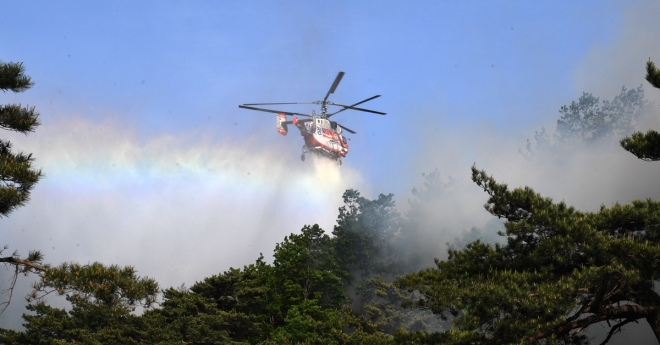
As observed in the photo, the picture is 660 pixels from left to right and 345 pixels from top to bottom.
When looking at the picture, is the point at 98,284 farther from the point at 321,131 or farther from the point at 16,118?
the point at 321,131

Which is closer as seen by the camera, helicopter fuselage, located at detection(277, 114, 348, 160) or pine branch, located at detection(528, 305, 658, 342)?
pine branch, located at detection(528, 305, 658, 342)

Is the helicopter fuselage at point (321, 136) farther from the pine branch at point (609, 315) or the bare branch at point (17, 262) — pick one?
the bare branch at point (17, 262)

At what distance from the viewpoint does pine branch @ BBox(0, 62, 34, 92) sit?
493 inches

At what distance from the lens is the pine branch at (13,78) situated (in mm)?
12531

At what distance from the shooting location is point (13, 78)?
1261 centimetres

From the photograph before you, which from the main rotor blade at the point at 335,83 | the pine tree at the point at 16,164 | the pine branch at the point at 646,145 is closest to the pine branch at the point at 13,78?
the pine tree at the point at 16,164

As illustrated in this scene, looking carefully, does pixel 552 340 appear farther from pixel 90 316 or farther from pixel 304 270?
pixel 304 270

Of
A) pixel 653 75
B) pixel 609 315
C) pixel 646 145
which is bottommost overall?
pixel 609 315

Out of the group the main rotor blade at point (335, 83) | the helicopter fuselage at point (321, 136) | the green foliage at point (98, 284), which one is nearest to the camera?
the green foliage at point (98, 284)

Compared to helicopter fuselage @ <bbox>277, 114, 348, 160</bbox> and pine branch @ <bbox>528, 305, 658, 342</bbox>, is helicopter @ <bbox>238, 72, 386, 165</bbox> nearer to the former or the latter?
helicopter fuselage @ <bbox>277, 114, 348, 160</bbox>

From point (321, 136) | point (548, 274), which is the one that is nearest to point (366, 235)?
point (321, 136)

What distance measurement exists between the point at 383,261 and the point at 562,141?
21154 mm

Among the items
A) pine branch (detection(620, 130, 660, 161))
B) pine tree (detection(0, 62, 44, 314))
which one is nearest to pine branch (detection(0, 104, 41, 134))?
pine tree (detection(0, 62, 44, 314))

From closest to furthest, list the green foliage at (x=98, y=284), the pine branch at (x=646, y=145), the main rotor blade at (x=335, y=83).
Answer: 1. the green foliage at (x=98, y=284)
2. the pine branch at (x=646, y=145)
3. the main rotor blade at (x=335, y=83)
